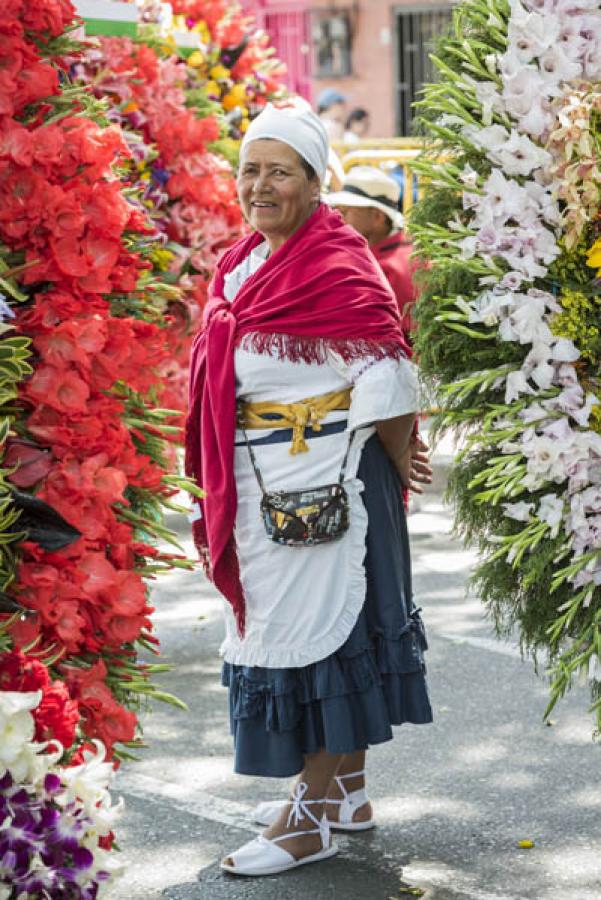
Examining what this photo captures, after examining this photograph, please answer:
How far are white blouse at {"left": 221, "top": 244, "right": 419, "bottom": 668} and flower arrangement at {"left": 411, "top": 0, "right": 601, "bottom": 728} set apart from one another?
2.02 ft

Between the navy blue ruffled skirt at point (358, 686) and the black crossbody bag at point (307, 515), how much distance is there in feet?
0.36

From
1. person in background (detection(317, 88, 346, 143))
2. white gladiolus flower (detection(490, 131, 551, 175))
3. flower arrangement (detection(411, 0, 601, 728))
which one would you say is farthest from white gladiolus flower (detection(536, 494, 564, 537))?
person in background (detection(317, 88, 346, 143))

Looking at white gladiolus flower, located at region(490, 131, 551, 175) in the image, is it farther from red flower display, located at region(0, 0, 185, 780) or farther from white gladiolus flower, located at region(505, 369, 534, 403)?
red flower display, located at region(0, 0, 185, 780)

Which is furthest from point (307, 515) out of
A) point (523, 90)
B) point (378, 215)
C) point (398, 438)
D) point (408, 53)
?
point (408, 53)

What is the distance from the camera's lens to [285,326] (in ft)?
13.4

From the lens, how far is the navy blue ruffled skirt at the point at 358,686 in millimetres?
4105

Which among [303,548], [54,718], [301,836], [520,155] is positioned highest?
[520,155]

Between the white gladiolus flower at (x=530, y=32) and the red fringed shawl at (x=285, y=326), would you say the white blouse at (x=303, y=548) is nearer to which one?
the red fringed shawl at (x=285, y=326)

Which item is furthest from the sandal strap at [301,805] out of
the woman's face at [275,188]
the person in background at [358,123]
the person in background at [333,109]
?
the person in background at [358,123]

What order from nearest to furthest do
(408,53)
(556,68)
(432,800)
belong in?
(556,68), (432,800), (408,53)

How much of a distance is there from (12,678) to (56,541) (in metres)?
0.32

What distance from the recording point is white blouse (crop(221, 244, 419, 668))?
4105 mm

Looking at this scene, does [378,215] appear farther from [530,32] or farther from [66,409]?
[66,409]

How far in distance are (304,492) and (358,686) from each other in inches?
19.9
